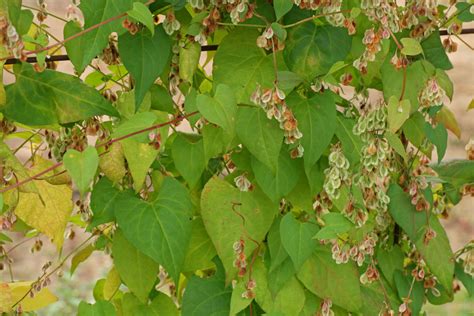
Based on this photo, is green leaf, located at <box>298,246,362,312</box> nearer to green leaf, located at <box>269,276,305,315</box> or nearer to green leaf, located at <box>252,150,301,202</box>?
green leaf, located at <box>269,276,305,315</box>

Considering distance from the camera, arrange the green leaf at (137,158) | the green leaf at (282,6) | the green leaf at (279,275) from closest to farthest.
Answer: the green leaf at (282,6) → the green leaf at (137,158) → the green leaf at (279,275)

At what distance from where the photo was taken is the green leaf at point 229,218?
137 cm

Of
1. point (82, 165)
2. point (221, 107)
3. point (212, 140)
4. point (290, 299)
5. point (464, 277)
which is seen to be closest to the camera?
point (82, 165)

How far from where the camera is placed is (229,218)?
1.37 m

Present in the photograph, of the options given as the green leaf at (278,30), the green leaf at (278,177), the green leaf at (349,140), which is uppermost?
the green leaf at (278,30)

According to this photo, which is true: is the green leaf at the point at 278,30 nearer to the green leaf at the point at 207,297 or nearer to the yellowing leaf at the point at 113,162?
the yellowing leaf at the point at 113,162

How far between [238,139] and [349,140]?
0.52 ft

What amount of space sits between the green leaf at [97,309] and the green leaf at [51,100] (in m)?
0.28

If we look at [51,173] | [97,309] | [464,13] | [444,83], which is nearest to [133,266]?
[97,309]

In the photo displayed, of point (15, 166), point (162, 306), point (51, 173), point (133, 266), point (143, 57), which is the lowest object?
point (162, 306)

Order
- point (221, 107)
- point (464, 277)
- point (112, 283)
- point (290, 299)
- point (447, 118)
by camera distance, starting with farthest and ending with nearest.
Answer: point (447, 118) < point (464, 277) < point (112, 283) < point (290, 299) < point (221, 107)

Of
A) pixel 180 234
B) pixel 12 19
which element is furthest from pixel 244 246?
pixel 12 19

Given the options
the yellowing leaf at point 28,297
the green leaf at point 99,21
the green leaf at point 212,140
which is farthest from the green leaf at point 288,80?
the yellowing leaf at point 28,297

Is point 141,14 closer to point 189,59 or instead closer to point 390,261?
point 189,59
